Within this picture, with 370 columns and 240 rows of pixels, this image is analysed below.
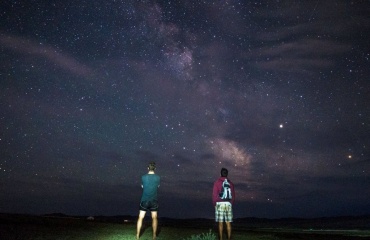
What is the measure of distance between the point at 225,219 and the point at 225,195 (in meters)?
0.70

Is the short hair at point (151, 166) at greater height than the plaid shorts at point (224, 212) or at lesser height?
greater

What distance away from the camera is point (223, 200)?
11023 millimetres

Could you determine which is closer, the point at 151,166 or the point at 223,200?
the point at 151,166

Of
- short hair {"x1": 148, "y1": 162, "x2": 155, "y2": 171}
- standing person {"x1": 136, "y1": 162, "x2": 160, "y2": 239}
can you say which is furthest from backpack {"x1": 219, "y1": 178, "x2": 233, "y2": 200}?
short hair {"x1": 148, "y1": 162, "x2": 155, "y2": 171}

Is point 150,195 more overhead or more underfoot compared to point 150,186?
more underfoot

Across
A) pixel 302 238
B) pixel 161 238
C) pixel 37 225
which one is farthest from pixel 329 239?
pixel 37 225

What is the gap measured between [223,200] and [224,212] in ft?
1.15

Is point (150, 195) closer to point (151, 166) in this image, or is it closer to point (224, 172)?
point (151, 166)

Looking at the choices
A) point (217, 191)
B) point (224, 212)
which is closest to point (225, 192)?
point (217, 191)

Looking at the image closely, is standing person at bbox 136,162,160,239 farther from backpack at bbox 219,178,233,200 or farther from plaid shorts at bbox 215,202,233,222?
backpack at bbox 219,178,233,200

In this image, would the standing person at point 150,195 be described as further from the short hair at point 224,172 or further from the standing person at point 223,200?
the short hair at point 224,172

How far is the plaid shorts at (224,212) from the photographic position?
1092cm

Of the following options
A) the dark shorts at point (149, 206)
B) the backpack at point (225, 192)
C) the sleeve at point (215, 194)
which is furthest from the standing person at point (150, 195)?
the backpack at point (225, 192)

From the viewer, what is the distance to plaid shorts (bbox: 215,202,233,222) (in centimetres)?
1092
